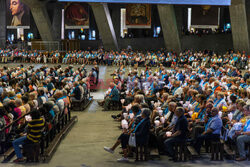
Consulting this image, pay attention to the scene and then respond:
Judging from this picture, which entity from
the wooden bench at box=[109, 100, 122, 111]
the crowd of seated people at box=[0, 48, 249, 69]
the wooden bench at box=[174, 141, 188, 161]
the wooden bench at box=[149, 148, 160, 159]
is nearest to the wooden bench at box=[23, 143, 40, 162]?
the wooden bench at box=[149, 148, 160, 159]

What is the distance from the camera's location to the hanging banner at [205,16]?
31141 mm

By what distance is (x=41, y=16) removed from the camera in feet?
110

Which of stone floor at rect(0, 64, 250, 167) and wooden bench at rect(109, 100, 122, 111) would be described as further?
wooden bench at rect(109, 100, 122, 111)

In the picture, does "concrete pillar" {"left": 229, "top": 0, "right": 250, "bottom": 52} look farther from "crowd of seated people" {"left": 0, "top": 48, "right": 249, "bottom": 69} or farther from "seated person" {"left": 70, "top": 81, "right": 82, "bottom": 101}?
"seated person" {"left": 70, "top": 81, "right": 82, "bottom": 101}

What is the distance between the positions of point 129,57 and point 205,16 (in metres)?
7.97

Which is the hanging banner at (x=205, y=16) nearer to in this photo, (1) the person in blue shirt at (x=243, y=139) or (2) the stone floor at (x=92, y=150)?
(2) the stone floor at (x=92, y=150)

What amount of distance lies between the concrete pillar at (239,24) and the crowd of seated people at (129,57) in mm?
726

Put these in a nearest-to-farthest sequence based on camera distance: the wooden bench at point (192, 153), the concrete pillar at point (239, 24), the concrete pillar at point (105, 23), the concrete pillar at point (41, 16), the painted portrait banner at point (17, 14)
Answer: the wooden bench at point (192, 153), the concrete pillar at point (239, 24), the concrete pillar at point (105, 23), the concrete pillar at point (41, 16), the painted portrait banner at point (17, 14)

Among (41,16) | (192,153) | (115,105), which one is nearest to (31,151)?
(192,153)

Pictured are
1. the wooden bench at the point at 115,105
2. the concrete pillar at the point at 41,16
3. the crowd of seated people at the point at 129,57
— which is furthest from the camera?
the concrete pillar at the point at 41,16

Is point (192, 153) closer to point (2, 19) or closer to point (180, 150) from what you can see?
point (180, 150)

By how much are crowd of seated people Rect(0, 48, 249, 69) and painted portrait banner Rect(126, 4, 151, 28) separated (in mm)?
2873

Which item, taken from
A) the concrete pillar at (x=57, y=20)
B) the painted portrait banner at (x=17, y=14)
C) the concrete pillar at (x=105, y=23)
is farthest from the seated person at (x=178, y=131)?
the concrete pillar at (x=57, y=20)

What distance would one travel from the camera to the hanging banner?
31141 millimetres
